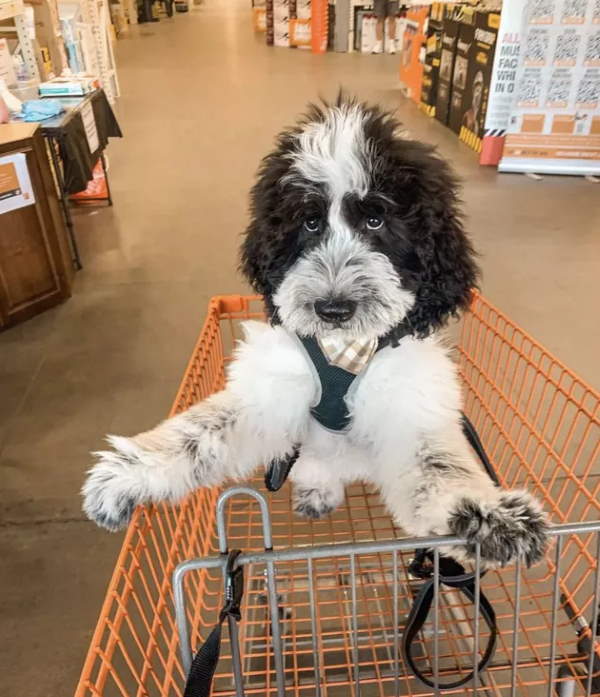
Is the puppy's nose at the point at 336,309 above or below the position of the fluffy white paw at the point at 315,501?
above

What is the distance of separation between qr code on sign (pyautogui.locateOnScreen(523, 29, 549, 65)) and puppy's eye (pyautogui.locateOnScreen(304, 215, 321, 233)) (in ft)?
15.6

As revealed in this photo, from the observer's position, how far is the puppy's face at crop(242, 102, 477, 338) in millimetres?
1252

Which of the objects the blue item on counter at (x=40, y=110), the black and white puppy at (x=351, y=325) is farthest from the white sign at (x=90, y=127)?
the black and white puppy at (x=351, y=325)

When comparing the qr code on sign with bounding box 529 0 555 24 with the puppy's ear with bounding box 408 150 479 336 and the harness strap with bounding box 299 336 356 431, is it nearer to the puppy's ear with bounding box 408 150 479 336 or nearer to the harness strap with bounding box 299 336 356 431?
the puppy's ear with bounding box 408 150 479 336

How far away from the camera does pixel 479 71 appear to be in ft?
19.0

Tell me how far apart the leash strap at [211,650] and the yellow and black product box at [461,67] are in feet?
20.5

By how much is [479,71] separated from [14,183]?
4473 mm

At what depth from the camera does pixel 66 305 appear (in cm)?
372

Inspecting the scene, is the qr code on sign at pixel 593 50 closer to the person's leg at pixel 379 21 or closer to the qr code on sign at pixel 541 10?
the qr code on sign at pixel 541 10

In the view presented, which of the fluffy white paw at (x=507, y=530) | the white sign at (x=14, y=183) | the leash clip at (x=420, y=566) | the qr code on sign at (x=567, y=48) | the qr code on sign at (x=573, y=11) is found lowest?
the leash clip at (x=420, y=566)

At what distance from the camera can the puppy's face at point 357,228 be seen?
125cm

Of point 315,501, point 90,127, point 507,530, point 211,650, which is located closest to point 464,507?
point 507,530

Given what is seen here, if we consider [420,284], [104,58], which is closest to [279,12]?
[104,58]

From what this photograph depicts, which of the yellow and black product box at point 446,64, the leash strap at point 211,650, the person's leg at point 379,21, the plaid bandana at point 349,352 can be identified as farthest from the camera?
the person's leg at point 379,21
